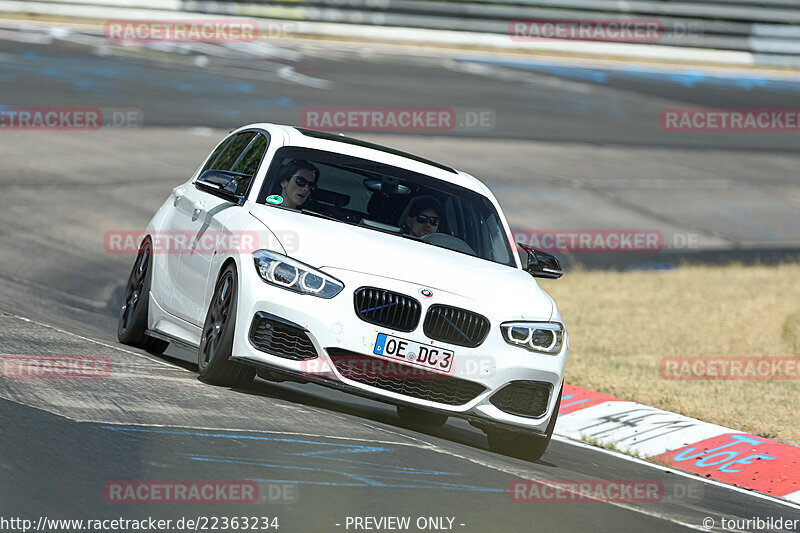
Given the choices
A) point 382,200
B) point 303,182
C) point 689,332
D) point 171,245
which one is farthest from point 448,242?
point 689,332

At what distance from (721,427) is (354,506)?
539 centimetres

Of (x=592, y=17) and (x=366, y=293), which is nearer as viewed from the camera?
(x=366, y=293)

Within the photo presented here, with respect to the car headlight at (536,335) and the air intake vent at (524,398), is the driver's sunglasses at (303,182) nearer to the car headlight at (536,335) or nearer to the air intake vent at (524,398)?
the car headlight at (536,335)

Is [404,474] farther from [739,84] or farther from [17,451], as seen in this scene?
[739,84]

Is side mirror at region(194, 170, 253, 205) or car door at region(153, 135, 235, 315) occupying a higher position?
side mirror at region(194, 170, 253, 205)

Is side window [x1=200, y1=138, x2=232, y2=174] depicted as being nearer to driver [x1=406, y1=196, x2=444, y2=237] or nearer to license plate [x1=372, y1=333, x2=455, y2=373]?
driver [x1=406, y1=196, x2=444, y2=237]

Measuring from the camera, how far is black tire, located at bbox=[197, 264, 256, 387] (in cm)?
779

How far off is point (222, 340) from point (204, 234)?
1.24 metres

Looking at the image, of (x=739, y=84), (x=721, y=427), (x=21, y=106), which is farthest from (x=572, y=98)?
(x=721, y=427)

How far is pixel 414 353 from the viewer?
24.8 ft

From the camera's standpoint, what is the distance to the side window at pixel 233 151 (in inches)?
384

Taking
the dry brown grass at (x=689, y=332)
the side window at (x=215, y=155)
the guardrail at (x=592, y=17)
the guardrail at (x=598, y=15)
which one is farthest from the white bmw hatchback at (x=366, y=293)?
the guardrail at (x=598, y=15)

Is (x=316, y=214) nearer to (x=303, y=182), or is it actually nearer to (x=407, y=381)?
(x=303, y=182)

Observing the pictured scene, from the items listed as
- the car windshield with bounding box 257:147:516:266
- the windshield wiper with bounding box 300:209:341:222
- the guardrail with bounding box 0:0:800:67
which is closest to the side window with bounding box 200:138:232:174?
the car windshield with bounding box 257:147:516:266
